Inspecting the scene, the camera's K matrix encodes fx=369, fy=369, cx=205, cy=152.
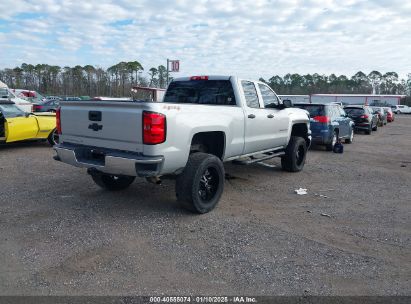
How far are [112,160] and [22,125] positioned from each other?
6960mm

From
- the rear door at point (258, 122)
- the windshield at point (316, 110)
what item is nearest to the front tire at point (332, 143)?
the windshield at point (316, 110)

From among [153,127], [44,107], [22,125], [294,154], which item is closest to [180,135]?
[153,127]

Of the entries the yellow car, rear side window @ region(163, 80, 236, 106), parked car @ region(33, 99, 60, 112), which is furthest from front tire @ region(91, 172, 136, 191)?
parked car @ region(33, 99, 60, 112)

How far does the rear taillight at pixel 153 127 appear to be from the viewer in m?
4.50

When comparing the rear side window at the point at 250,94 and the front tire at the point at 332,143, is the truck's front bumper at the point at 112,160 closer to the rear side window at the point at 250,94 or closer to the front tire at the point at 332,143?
the rear side window at the point at 250,94

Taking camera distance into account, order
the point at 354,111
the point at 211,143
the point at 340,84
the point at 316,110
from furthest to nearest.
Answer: the point at 340,84 → the point at 354,111 → the point at 316,110 → the point at 211,143

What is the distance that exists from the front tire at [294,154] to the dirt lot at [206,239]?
3.09ft

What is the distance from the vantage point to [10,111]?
10.3 meters

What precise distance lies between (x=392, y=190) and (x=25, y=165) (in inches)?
319

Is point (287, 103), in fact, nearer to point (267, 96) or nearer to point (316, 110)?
point (267, 96)

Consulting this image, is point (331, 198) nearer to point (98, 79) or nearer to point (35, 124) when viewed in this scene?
point (35, 124)

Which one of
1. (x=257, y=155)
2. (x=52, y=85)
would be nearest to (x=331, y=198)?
(x=257, y=155)

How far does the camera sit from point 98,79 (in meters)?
76.6

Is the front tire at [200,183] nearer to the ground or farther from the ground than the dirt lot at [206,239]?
farther from the ground
